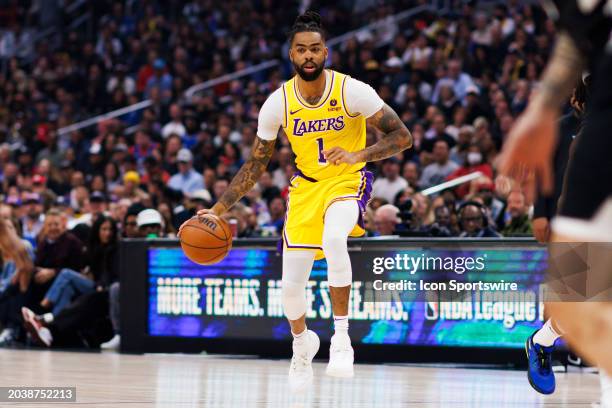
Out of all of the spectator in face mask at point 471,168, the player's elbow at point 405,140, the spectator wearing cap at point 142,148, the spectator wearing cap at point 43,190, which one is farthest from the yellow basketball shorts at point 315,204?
the spectator wearing cap at point 142,148

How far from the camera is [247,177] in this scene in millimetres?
8406

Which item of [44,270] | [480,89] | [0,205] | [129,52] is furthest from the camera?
[129,52]

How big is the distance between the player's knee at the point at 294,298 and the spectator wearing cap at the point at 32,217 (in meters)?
10.0

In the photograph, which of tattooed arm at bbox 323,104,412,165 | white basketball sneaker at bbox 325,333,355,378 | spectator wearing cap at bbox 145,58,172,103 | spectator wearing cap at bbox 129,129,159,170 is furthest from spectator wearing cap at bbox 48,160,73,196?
white basketball sneaker at bbox 325,333,355,378

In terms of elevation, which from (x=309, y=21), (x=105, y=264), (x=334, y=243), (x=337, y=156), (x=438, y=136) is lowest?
(x=105, y=264)

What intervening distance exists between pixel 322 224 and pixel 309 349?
34.4 inches

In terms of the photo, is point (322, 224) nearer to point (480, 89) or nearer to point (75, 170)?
point (480, 89)

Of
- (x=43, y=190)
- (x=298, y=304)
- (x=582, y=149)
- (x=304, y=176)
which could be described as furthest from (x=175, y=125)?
(x=582, y=149)

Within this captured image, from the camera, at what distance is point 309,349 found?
320 inches

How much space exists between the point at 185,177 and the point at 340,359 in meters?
11.5

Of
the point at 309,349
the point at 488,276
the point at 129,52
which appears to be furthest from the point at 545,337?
the point at 129,52

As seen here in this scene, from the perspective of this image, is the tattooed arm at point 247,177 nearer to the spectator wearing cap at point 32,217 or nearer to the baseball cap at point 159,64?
the spectator wearing cap at point 32,217

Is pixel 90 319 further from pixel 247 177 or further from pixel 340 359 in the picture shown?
pixel 340 359

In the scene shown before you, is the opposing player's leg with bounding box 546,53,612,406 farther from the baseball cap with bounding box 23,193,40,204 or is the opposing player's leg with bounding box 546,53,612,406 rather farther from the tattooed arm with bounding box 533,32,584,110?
the baseball cap with bounding box 23,193,40,204
